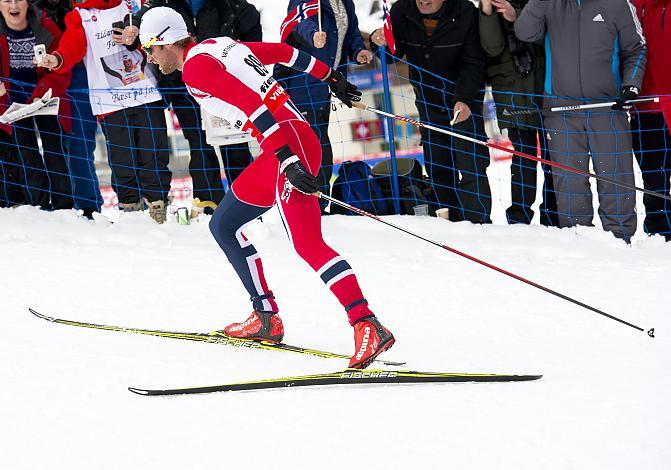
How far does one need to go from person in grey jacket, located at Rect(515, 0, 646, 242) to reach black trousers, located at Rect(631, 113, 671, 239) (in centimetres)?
14

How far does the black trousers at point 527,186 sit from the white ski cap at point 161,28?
290 cm

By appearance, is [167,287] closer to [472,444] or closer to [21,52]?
[21,52]

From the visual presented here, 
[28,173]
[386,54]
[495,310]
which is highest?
[386,54]

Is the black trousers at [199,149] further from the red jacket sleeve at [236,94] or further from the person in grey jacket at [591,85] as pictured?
the red jacket sleeve at [236,94]

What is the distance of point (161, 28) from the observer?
4.37 meters

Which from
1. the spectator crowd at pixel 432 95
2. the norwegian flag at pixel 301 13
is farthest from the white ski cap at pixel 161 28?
the norwegian flag at pixel 301 13

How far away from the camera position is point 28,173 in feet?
22.8

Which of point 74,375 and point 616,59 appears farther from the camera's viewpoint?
point 616,59

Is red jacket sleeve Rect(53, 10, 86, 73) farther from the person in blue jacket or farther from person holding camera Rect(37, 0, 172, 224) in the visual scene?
the person in blue jacket

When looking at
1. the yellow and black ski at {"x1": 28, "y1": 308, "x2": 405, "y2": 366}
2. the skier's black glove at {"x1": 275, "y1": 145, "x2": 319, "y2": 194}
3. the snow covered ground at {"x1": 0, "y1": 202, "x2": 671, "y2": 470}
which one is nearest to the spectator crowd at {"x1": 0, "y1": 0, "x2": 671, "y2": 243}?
the snow covered ground at {"x1": 0, "y1": 202, "x2": 671, "y2": 470}

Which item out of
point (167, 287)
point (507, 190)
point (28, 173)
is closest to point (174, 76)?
point (28, 173)

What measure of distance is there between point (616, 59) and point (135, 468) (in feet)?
14.3

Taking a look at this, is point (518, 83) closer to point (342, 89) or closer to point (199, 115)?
point (342, 89)

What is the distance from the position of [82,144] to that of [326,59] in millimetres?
1933
